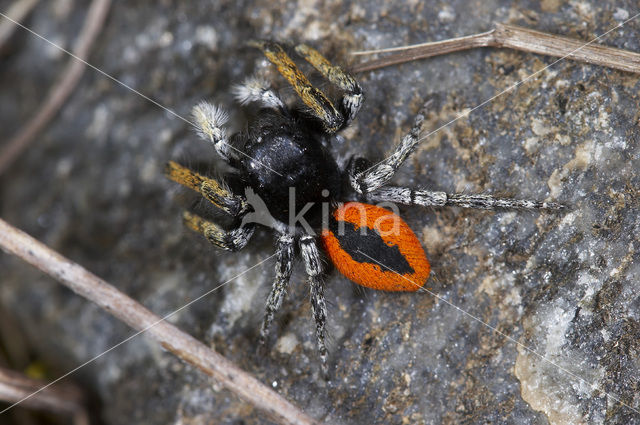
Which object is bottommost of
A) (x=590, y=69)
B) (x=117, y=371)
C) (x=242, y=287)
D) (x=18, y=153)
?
(x=117, y=371)

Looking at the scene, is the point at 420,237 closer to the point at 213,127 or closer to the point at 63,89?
the point at 213,127

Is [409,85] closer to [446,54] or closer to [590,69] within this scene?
[446,54]

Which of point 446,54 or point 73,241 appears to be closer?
point 446,54

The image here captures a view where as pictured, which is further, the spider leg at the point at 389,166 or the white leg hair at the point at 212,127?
the white leg hair at the point at 212,127

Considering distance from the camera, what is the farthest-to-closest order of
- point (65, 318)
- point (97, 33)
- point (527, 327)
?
1. point (97, 33)
2. point (65, 318)
3. point (527, 327)

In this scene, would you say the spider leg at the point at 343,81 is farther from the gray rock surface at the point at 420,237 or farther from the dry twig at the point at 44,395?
the dry twig at the point at 44,395

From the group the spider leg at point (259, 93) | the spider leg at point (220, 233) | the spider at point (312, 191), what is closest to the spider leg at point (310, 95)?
the spider at point (312, 191)

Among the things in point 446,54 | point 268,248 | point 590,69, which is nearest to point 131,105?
point 268,248
